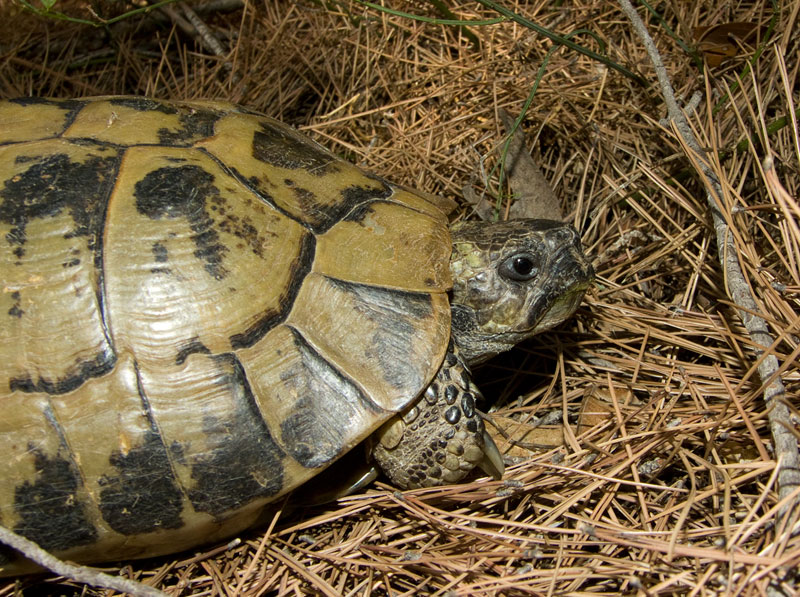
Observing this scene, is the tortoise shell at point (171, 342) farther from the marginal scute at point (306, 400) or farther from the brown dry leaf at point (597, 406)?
the brown dry leaf at point (597, 406)

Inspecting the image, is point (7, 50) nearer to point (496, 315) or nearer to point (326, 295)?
point (326, 295)

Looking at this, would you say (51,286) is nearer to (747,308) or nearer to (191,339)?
(191,339)

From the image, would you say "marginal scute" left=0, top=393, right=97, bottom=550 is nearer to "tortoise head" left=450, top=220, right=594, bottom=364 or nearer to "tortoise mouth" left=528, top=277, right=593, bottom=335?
"tortoise head" left=450, top=220, right=594, bottom=364

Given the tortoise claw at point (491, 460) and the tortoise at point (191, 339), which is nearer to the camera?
the tortoise at point (191, 339)

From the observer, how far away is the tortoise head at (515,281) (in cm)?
281

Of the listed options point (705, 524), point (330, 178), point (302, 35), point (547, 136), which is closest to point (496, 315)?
point (330, 178)

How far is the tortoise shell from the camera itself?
2283 mm

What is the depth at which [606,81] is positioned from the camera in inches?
145

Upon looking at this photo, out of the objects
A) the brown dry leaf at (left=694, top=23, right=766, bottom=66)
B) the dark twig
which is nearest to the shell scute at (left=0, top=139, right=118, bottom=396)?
the dark twig

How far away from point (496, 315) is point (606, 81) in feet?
5.78

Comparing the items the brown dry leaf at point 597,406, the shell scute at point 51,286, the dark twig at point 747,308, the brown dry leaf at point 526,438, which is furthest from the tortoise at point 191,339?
the dark twig at point 747,308

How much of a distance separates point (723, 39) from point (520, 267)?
72.4 inches

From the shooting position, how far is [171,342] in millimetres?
2318

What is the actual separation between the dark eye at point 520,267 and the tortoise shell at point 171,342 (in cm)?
38
